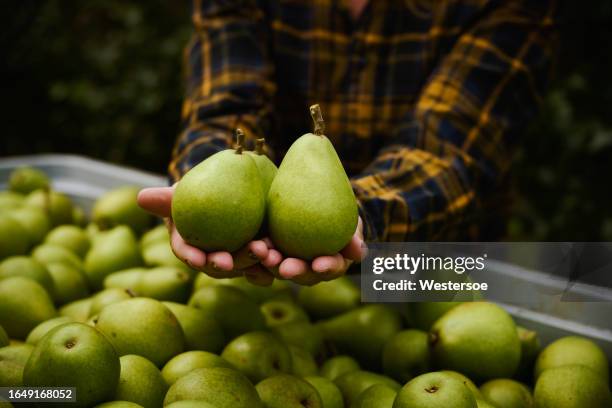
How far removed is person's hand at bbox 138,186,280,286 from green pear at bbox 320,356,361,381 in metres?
0.35

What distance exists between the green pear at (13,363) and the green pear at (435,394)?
2.09 ft

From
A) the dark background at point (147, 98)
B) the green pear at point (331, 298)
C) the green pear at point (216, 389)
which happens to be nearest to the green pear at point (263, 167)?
the green pear at point (216, 389)

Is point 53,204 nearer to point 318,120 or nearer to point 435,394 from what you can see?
point 318,120

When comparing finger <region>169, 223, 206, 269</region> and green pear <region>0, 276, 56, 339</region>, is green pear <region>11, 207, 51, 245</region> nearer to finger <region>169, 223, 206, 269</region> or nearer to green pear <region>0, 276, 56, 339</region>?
green pear <region>0, 276, 56, 339</region>

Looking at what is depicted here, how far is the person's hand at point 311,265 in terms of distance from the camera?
1137 mm

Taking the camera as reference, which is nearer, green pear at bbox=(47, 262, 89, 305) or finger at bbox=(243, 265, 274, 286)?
finger at bbox=(243, 265, 274, 286)

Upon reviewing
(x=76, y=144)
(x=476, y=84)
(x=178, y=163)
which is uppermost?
(x=476, y=84)

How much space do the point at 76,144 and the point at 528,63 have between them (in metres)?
3.29

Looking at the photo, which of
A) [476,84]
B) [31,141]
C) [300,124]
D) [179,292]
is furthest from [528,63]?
[31,141]

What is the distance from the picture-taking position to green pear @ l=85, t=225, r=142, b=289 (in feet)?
6.11


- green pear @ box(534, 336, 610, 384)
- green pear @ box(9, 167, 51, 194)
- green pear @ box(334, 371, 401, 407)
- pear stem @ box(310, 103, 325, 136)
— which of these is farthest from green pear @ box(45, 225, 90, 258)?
green pear @ box(534, 336, 610, 384)

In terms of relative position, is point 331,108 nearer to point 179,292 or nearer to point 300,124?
point 300,124

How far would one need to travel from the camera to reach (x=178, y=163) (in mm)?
1774

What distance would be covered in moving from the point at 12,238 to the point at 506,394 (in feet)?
4.28
